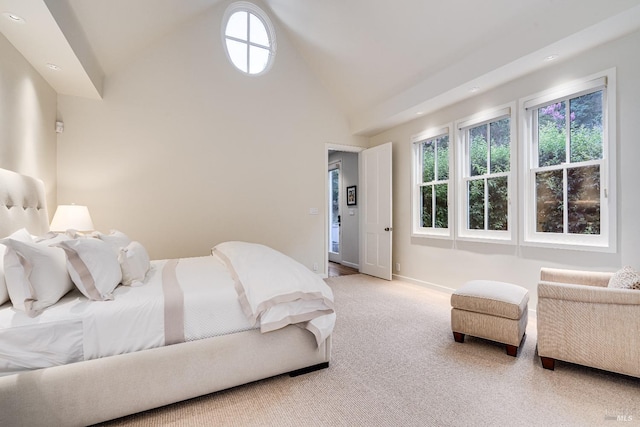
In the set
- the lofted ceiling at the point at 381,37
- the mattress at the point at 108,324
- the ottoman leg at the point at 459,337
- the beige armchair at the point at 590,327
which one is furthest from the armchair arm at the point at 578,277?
the mattress at the point at 108,324

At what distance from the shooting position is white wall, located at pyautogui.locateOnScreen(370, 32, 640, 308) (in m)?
2.46

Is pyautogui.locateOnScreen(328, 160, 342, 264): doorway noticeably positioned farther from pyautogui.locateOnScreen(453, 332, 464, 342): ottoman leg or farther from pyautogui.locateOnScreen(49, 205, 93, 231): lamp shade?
pyautogui.locateOnScreen(49, 205, 93, 231): lamp shade

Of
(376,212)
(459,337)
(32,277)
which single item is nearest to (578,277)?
(459,337)

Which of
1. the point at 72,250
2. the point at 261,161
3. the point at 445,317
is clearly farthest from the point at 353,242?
the point at 72,250

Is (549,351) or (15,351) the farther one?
(549,351)

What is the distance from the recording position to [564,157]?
2957 millimetres

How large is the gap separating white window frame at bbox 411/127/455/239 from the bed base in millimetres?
2857

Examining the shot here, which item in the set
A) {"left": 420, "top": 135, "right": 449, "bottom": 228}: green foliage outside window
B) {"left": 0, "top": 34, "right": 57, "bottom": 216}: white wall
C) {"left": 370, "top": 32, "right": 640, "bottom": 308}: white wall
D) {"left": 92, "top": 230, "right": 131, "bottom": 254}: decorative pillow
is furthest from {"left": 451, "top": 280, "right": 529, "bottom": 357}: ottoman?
{"left": 0, "top": 34, "right": 57, "bottom": 216}: white wall

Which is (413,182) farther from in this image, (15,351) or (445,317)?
(15,351)

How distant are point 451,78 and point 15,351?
426cm

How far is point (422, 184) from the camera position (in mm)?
4504

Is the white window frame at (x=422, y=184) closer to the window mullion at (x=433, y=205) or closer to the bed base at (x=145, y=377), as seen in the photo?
the window mullion at (x=433, y=205)

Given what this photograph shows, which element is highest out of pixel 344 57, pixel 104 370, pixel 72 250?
pixel 344 57

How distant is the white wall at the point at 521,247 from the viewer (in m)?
2.46
